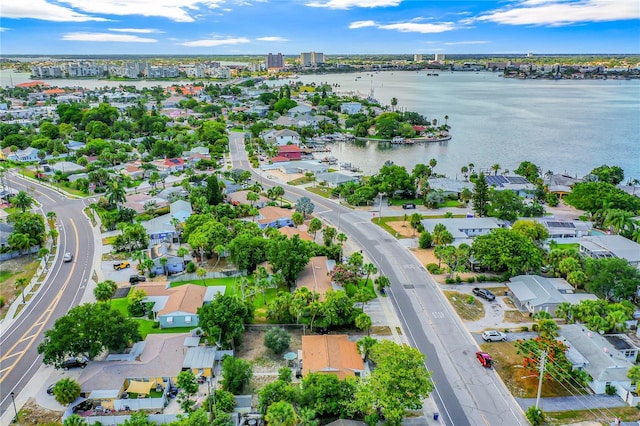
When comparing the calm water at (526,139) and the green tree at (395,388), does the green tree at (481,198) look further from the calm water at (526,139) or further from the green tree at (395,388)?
the green tree at (395,388)

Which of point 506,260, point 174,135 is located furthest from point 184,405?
point 174,135

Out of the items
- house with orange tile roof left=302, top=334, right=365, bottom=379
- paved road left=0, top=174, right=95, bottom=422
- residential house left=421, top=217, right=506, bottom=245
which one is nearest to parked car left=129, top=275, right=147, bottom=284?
paved road left=0, top=174, right=95, bottom=422

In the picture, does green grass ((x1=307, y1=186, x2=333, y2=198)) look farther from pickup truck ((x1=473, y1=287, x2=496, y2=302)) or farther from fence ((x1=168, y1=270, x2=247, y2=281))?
pickup truck ((x1=473, y1=287, x2=496, y2=302))

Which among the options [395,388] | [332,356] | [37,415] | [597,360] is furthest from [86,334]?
[597,360]

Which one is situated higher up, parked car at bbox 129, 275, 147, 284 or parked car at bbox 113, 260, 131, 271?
parked car at bbox 113, 260, 131, 271

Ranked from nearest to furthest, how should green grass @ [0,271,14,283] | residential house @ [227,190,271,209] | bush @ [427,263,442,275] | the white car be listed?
the white car < green grass @ [0,271,14,283] < bush @ [427,263,442,275] < residential house @ [227,190,271,209]

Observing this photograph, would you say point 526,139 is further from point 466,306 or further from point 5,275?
point 5,275

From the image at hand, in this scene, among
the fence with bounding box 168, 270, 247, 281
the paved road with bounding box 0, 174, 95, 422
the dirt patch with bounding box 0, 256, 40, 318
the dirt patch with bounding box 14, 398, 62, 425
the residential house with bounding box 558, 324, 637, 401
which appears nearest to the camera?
the dirt patch with bounding box 14, 398, 62, 425

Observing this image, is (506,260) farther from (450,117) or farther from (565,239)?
(450,117)
